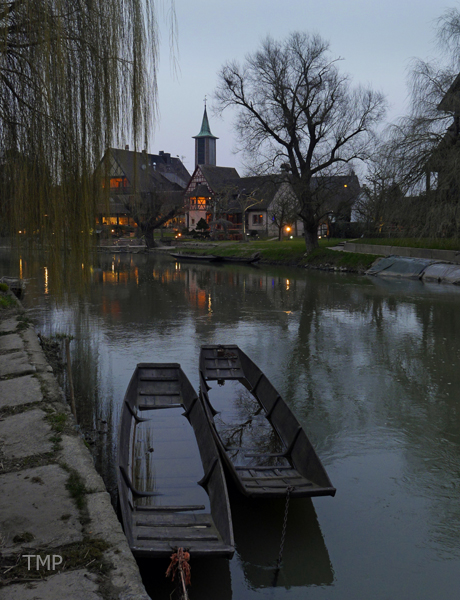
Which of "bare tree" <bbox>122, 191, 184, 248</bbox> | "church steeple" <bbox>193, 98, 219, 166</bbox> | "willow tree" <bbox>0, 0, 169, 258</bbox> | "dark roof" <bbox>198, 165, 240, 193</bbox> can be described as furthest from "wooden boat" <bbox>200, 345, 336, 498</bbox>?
"church steeple" <bbox>193, 98, 219, 166</bbox>

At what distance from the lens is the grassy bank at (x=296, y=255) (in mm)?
33000

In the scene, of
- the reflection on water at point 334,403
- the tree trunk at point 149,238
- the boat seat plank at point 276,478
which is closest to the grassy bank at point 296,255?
the tree trunk at point 149,238

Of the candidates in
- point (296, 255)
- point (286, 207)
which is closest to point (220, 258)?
point (286, 207)

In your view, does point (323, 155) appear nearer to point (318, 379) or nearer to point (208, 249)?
point (208, 249)

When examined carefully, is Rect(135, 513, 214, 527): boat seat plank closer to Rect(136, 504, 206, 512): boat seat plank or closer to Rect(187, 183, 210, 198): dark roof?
Rect(136, 504, 206, 512): boat seat plank

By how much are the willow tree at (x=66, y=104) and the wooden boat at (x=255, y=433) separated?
2863 millimetres

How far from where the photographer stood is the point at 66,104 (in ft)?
13.7

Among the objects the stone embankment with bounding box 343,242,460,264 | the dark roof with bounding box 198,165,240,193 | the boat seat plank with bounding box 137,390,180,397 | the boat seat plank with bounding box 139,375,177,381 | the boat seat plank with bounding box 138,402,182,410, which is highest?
the dark roof with bounding box 198,165,240,193

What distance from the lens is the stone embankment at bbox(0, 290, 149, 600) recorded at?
3268mm

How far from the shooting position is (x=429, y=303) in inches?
784

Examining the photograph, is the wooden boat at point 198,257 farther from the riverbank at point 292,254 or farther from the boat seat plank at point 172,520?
the boat seat plank at point 172,520

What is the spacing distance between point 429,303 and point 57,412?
16467 mm

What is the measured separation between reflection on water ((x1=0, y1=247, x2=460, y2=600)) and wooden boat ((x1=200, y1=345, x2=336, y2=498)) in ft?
1.16

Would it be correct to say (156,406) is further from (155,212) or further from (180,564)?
(155,212)
